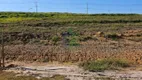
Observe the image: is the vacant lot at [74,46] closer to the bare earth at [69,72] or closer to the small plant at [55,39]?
the small plant at [55,39]

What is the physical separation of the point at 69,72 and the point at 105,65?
149 cm

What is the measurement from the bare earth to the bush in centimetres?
32

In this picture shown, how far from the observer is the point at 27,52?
17391mm

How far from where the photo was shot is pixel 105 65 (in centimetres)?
1407

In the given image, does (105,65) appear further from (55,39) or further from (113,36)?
(113,36)

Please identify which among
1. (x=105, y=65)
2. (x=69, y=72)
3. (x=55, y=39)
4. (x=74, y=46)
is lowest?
(x=69, y=72)

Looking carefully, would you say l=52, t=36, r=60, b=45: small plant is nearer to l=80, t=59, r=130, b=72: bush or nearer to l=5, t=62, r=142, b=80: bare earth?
l=5, t=62, r=142, b=80: bare earth

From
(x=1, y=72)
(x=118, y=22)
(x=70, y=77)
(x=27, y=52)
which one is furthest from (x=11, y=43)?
(x=118, y=22)

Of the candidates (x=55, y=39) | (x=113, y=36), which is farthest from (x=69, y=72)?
(x=113, y=36)

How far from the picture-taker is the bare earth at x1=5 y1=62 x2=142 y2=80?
12783 mm

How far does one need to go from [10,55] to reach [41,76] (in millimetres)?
4426

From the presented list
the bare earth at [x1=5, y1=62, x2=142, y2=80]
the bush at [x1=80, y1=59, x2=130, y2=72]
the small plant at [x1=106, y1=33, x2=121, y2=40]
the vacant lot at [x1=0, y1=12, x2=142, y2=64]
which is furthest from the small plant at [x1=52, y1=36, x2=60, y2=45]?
the bush at [x1=80, y1=59, x2=130, y2=72]

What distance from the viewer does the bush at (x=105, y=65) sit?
548 inches

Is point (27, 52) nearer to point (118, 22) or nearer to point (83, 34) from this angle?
point (83, 34)
